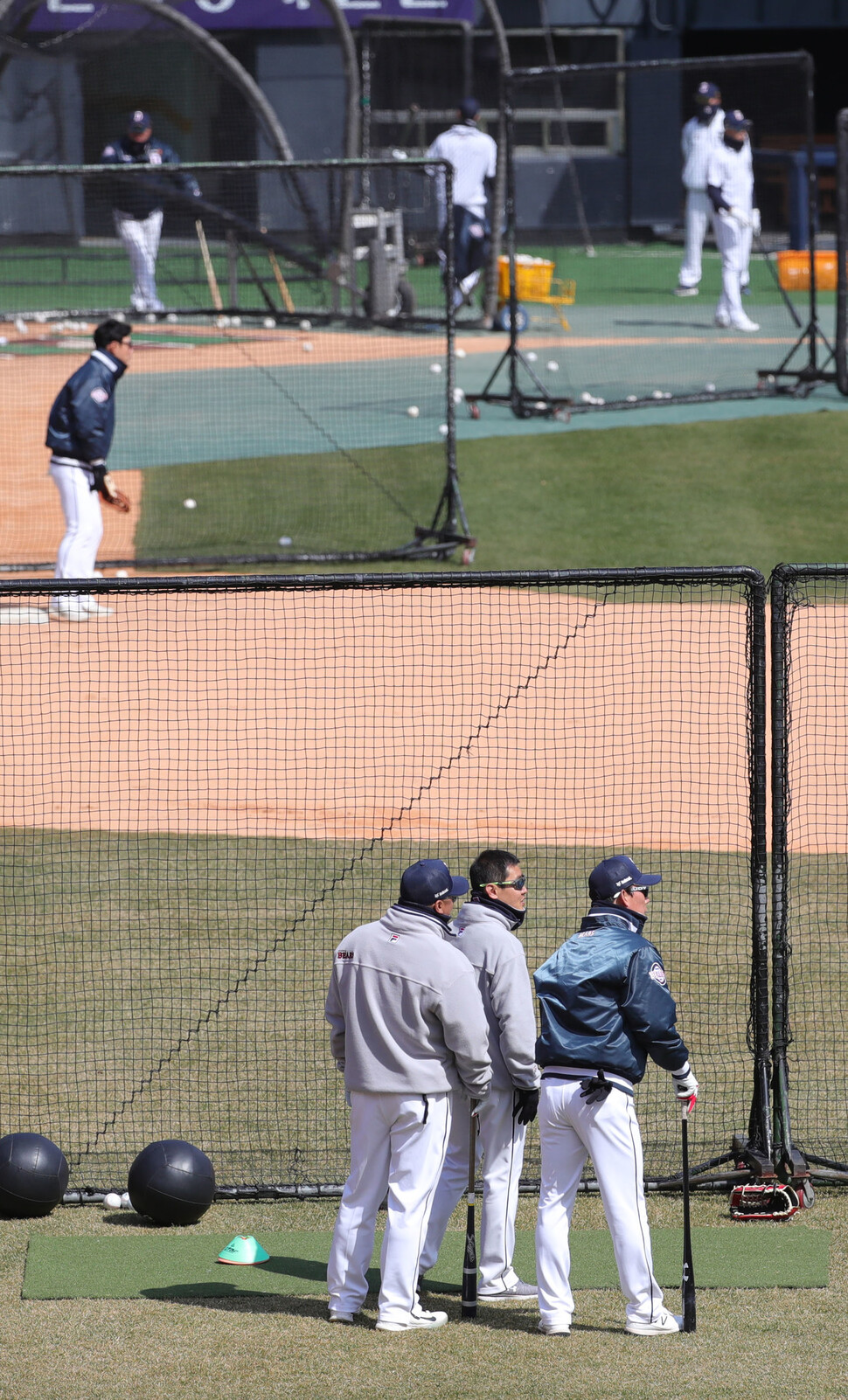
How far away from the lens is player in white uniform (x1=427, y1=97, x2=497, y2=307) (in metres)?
24.7

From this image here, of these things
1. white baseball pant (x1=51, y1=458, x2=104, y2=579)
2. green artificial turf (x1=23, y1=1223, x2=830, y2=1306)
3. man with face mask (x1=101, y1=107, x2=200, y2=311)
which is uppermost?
man with face mask (x1=101, y1=107, x2=200, y2=311)

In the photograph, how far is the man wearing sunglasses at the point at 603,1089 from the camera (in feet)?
20.0

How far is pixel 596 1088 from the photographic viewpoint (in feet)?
20.0

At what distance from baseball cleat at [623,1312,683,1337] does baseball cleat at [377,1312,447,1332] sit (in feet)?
2.20

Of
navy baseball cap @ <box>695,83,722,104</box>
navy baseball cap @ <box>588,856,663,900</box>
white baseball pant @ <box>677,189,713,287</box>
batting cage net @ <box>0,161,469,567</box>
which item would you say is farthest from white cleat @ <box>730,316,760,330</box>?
navy baseball cap @ <box>588,856,663,900</box>

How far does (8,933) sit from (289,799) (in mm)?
2618

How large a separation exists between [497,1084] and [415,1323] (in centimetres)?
89

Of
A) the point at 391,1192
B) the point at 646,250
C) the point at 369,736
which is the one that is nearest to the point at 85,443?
the point at 369,736

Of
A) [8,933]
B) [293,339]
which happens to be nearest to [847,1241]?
[8,933]

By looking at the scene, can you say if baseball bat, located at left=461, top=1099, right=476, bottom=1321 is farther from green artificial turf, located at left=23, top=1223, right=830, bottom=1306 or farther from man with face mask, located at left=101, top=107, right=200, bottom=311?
man with face mask, located at left=101, top=107, right=200, bottom=311

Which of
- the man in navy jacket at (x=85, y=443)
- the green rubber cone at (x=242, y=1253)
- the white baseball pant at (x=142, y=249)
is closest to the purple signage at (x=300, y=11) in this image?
the white baseball pant at (x=142, y=249)

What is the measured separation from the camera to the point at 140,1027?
9.07 m

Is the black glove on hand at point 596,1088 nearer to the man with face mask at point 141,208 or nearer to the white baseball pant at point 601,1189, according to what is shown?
the white baseball pant at point 601,1189

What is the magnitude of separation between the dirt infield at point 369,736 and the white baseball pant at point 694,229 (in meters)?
11.4
